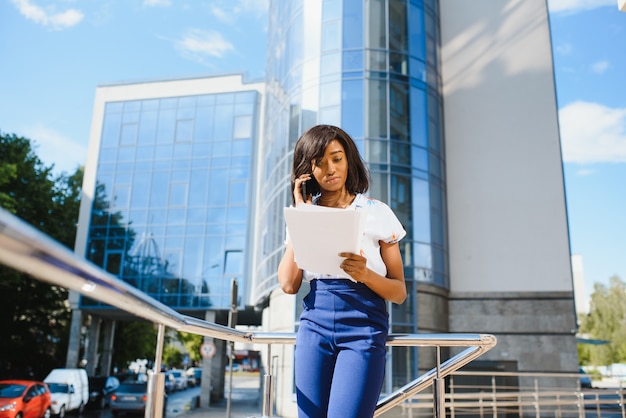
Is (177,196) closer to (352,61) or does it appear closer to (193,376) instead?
(352,61)

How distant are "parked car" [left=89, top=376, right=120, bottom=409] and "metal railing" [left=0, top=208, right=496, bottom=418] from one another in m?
23.1

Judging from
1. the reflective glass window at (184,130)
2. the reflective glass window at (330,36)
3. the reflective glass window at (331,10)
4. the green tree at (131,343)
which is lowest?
the green tree at (131,343)

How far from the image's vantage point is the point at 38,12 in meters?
29.4

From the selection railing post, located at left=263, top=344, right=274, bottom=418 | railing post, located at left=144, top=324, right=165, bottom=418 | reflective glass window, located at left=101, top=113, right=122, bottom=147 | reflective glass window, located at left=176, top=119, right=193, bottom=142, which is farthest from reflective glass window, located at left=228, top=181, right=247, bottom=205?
railing post, located at left=144, top=324, right=165, bottom=418

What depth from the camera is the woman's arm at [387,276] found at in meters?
1.82

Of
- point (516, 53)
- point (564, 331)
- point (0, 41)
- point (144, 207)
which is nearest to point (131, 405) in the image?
point (144, 207)

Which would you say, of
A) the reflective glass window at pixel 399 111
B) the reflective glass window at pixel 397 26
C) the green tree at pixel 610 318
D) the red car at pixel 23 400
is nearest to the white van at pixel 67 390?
the red car at pixel 23 400

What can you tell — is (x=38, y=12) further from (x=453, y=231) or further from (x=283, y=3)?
(x=453, y=231)

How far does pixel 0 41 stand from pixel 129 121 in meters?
7.91

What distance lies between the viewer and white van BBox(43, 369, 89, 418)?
60.0 feet

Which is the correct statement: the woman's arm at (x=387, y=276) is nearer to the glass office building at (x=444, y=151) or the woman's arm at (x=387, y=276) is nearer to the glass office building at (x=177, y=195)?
the glass office building at (x=444, y=151)

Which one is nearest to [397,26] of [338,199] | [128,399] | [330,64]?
[330,64]

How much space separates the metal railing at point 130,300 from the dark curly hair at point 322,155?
0.63m

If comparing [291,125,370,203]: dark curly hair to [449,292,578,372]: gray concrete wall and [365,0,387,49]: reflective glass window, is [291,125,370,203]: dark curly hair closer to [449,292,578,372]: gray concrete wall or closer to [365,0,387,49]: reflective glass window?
[365,0,387,49]: reflective glass window
